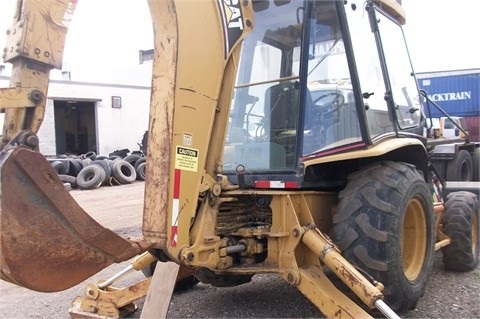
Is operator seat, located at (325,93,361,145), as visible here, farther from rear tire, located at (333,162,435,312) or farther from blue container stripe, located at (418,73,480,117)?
blue container stripe, located at (418,73,480,117)

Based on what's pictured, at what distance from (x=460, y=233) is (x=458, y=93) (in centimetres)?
962

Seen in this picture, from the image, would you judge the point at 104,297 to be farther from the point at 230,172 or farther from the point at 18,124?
the point at 18,124

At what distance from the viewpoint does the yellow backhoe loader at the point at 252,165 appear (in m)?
2.40

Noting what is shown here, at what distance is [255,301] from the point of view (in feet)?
13.8

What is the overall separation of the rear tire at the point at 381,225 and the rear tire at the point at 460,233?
4.68ft

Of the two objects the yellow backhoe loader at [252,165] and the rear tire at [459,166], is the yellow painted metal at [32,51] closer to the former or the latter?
the yellow backhoe loader at [252,165]

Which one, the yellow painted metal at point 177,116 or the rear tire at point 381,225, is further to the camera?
the rear tire at point 381,225

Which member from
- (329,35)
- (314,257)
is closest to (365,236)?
(314,257)

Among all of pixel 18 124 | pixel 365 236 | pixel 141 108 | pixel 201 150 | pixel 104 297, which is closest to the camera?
pixel 18 124

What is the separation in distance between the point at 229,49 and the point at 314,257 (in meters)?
1.55

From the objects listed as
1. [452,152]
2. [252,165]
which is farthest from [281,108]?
[452,152]

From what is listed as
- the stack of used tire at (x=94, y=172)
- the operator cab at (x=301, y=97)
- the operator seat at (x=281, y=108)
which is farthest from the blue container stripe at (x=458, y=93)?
the operator seat at (x=281, y=108)

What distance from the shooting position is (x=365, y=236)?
333 cm

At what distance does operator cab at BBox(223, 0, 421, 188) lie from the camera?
351cm
